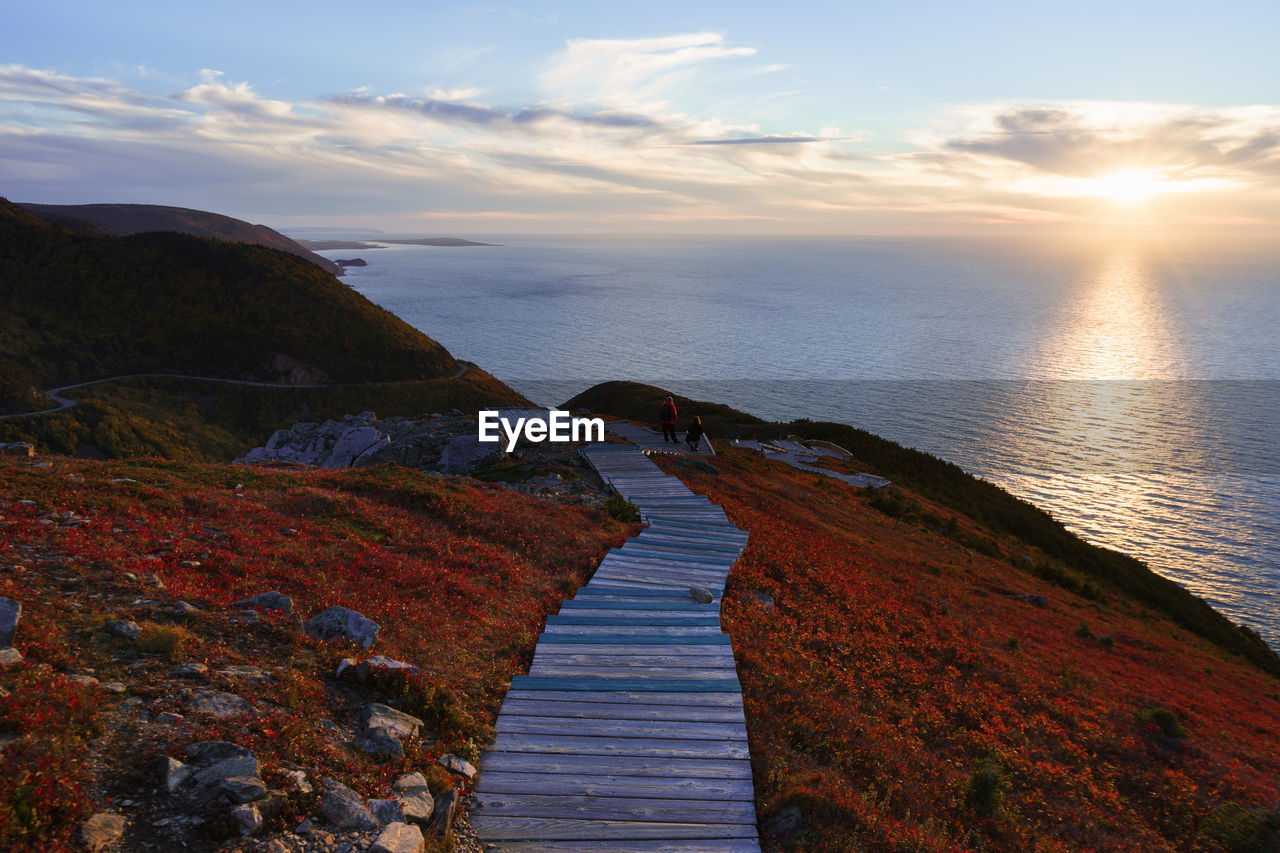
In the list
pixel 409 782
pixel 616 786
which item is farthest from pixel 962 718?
pixel 409 782

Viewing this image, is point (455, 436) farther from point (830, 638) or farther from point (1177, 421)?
point (1177, 421)

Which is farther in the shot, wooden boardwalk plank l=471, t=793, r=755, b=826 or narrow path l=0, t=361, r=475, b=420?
narrow path l=0, t=361, r=475, b=420

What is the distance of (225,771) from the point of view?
19.6ft

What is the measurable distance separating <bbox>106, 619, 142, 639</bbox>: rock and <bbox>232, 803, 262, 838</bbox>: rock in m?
3.52

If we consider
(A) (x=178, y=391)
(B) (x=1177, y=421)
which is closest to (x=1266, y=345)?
(B) (x=1177, y=421)

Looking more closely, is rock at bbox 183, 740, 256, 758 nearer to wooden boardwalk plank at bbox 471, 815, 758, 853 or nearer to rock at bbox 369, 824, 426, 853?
rock at bbox 369, 824, 426, 853

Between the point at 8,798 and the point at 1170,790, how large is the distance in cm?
1673

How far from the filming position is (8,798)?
4883 mm

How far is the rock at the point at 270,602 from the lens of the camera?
9781mm

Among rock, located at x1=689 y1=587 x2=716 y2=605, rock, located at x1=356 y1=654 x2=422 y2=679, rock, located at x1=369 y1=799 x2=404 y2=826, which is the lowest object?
rock, located at x1=689 y1=587 x2=716 y2=605

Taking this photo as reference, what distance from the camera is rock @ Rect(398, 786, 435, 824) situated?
6465 millimetres

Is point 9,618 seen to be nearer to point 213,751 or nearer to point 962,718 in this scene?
point 213,751

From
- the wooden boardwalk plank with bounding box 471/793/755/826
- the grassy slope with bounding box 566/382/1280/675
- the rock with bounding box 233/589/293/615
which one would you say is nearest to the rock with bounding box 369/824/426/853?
the wooden boardwalk plank with bounding box 471/793/755/826

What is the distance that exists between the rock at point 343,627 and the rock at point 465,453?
64.2ft
